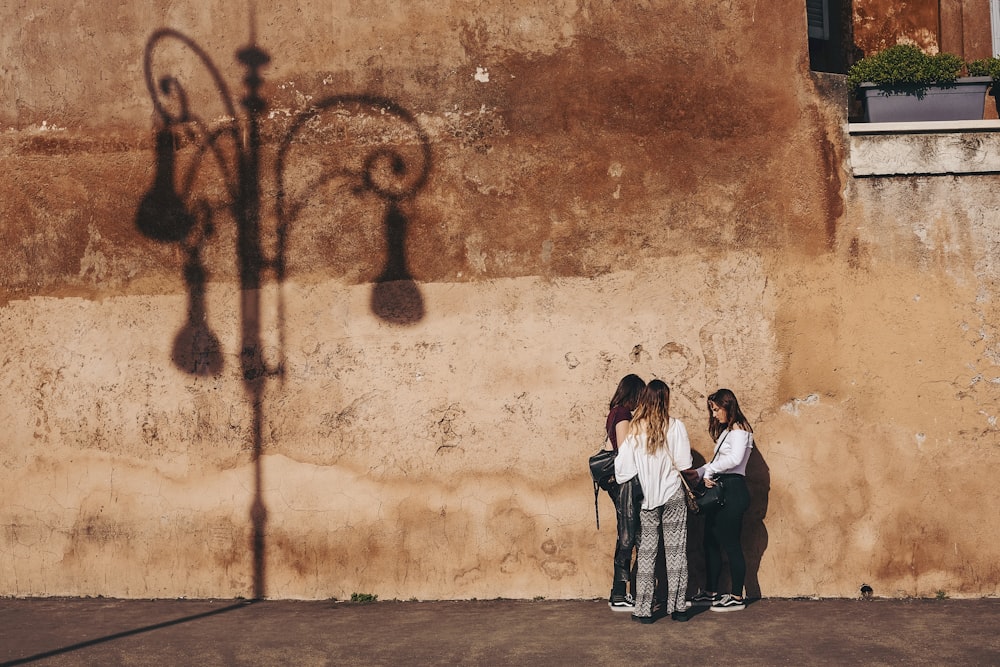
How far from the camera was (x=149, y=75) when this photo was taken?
8.51 meters

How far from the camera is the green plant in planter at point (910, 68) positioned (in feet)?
26.2

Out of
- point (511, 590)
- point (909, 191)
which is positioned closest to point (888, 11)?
point (909, 191)

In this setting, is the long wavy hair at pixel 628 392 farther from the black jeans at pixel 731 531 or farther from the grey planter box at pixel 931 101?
the grey planter box at pixel 931 101

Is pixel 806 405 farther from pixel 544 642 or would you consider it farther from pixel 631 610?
pixel 544 642

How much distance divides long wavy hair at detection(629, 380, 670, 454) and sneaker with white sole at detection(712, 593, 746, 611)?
1333 mm

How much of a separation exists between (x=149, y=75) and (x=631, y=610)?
5.76 meters

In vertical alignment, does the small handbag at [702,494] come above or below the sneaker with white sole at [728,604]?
above

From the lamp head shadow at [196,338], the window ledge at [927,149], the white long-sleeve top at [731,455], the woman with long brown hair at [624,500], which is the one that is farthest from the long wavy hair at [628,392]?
the lamp head shadow at [196,338]

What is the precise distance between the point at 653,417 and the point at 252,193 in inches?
146

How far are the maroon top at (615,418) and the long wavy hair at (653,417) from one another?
157 mm

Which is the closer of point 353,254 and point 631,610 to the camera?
point 631,610

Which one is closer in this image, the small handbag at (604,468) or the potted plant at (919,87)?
the small handbag at (604,468)

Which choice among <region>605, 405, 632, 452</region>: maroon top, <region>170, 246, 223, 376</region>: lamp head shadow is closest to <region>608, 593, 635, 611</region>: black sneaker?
<region>605, 405, 632, 452</region>: maroon top

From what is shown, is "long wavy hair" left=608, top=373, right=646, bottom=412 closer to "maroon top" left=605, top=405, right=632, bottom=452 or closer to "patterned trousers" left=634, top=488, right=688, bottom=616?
"maroon top" left=605, top=405, right=632, bottom=452
